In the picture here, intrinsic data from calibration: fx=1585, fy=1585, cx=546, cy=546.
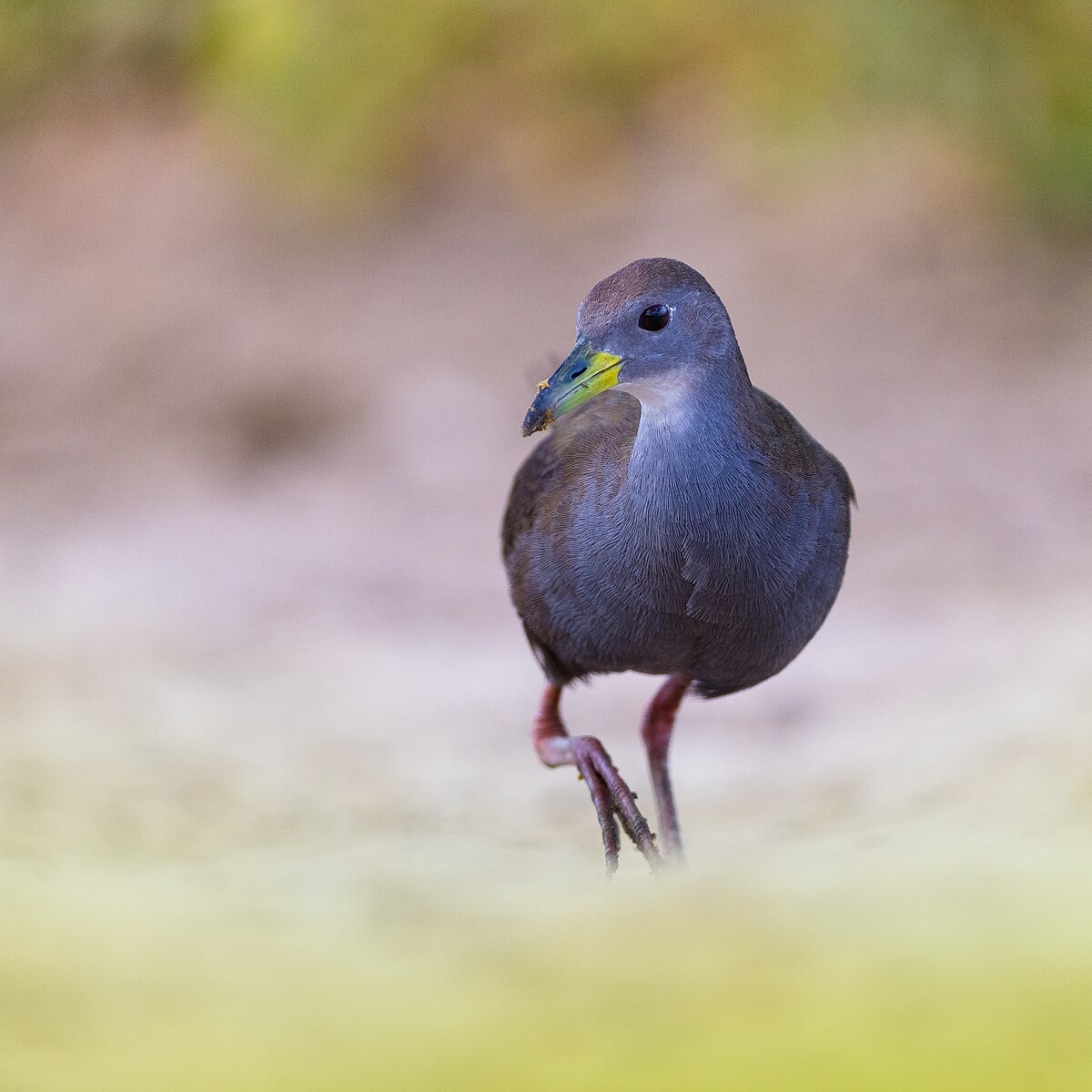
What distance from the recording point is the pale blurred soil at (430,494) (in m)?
4.79

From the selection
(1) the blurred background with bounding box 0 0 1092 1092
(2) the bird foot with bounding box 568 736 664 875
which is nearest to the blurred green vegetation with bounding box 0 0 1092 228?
(1) the blurred background with bounding box 0 0 1092 1092

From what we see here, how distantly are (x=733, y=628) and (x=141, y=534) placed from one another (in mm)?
4245

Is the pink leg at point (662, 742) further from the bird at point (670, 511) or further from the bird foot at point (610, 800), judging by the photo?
the bird at point (670, 511)

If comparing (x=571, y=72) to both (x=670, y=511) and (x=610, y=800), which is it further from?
(x=670, y=511)

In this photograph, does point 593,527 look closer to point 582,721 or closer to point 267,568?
point 582,721

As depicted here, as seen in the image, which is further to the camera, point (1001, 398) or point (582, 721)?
point (1001, 398)

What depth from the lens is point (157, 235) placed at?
24.9ft

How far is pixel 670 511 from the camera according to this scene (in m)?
2.70

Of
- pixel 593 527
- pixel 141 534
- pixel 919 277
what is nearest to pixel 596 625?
pixel 593 527

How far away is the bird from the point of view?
2584mm

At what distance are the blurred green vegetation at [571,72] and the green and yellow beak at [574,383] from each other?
4428 mm

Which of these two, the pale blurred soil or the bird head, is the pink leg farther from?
the bird head

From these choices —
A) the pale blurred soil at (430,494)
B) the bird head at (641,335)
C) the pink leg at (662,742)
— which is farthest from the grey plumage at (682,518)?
the pale blurred soil at (430,494)

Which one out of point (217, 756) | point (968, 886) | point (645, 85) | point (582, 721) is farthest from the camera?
point (645, 85)
